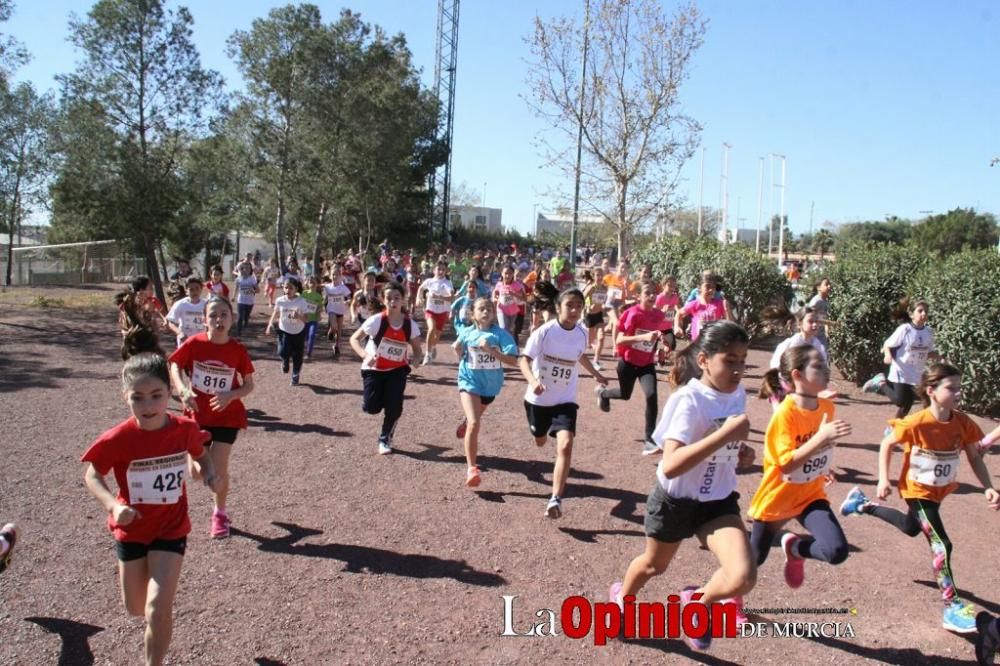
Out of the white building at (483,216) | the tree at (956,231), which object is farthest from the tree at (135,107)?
the white building at (483,216)

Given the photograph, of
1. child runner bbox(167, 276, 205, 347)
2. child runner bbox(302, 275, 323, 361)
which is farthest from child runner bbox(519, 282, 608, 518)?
child runner bbox(302, 275, 323, 361)

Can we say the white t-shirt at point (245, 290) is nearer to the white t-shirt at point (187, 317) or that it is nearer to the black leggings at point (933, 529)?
the white t-shirt at point (187, 317)

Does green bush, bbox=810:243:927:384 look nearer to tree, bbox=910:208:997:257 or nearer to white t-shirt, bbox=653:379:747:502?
white t-shirt, bbox=653:379:747:502

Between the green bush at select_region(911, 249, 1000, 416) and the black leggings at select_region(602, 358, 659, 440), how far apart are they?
550 centimetres

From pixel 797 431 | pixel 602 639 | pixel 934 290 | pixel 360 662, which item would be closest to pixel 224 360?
pixel 360 662

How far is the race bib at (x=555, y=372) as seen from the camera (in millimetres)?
6133

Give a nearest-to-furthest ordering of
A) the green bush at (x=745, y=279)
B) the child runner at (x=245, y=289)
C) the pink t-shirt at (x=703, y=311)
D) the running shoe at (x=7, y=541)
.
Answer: the running shoe at (x=7, y=541) < the pink t-shirt at (x=703, y=311) < the child runner at (x=245, y=289) < the green bush at (x=745, y=279)

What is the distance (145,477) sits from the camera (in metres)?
3.54

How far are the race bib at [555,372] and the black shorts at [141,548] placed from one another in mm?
3321

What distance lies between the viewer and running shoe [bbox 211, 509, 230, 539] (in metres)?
5.40

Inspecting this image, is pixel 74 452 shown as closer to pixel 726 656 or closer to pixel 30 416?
pixel 30 416

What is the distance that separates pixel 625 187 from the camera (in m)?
20.2

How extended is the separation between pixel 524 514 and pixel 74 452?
4936 mm

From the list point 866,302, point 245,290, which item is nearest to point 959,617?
point 866,302
